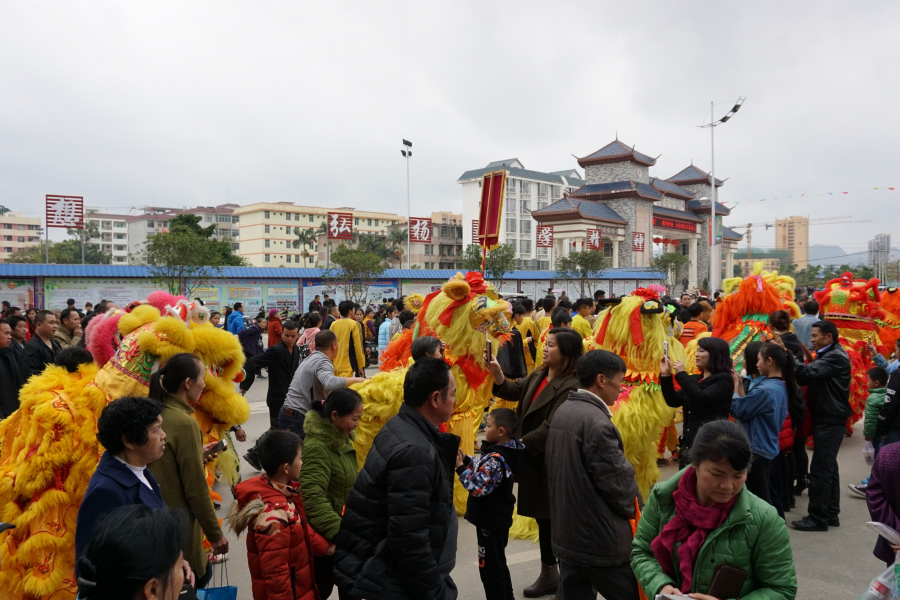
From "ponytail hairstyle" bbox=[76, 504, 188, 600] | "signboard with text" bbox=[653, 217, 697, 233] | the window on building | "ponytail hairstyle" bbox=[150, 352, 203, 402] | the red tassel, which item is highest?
"signboard with text" bbox=[653, 217, 697, 233]

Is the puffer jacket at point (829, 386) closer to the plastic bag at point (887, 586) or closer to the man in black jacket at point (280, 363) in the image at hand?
the plastic bag at point (887, 586)

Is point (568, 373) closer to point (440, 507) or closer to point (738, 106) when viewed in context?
point (440, 507)

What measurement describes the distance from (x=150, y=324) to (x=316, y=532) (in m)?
1.67

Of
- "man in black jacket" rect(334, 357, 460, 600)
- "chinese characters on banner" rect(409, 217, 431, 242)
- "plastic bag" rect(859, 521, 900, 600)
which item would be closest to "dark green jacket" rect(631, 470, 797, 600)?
"plastic bag" rect(859, 521, 900, 600)

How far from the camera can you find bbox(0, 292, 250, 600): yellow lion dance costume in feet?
9.67

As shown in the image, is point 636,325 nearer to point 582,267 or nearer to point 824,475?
point 824,475

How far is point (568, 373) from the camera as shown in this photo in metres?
3.45

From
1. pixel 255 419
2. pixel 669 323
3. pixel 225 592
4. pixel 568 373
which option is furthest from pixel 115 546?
pixel 255 419

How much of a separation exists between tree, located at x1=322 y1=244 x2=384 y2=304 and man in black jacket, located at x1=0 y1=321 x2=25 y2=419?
1704 centimetres

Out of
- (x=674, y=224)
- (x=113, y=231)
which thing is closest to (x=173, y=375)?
(x=674, y=224)

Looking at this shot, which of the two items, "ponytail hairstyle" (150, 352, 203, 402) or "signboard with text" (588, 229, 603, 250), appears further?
"signboard with text" (588, 229, 603, 250)

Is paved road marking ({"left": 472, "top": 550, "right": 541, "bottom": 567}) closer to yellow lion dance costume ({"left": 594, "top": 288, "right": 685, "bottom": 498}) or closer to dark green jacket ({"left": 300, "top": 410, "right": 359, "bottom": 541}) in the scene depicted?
yellow lion dance costume ({"left": 594, "top": 288, "right": 685, "bottom": 498})

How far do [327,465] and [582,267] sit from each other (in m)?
27.4

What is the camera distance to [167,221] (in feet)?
239
